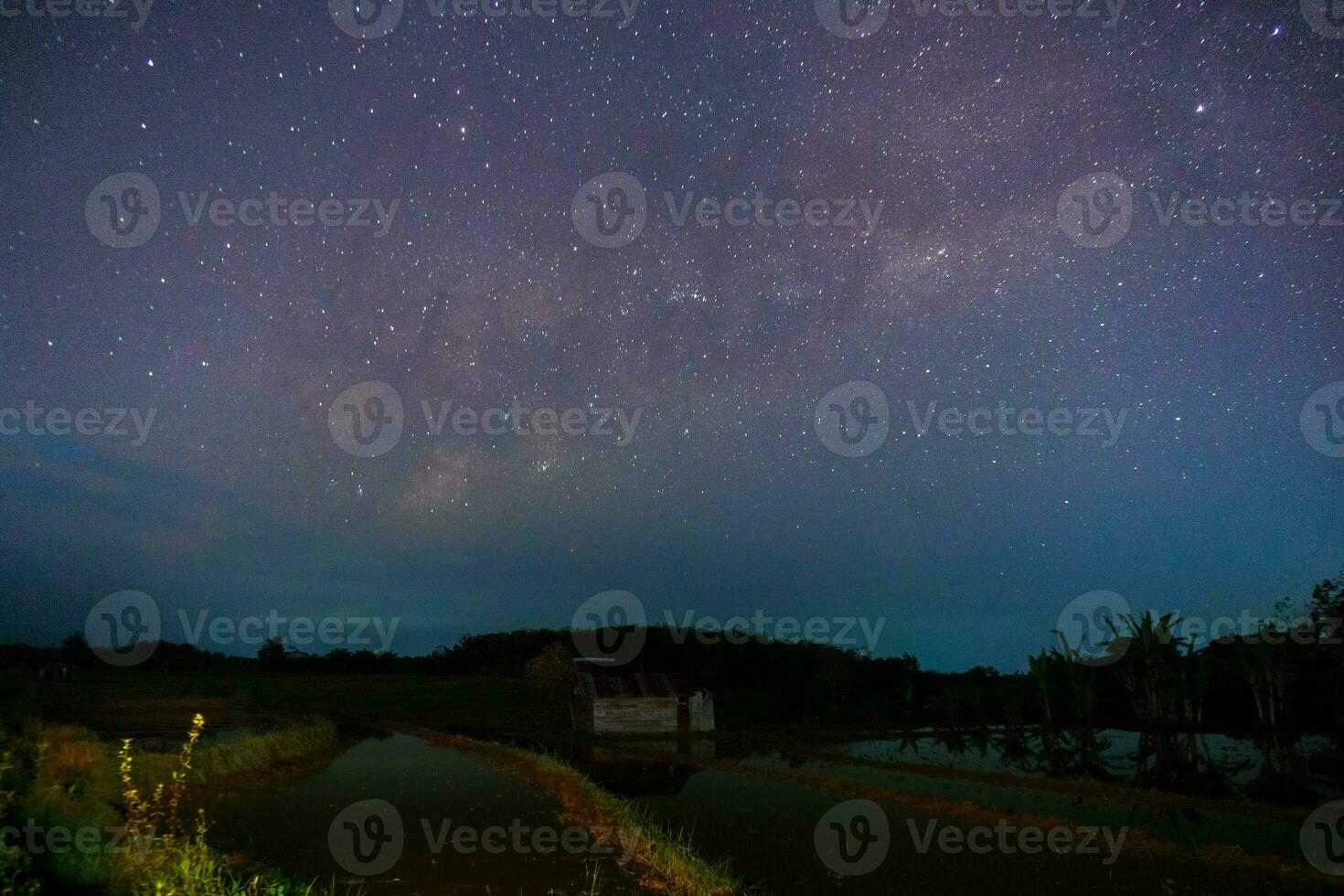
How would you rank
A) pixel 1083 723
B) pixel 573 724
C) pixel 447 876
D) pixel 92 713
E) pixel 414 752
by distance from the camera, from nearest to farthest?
pixel 447 876 < pixel 414 752 < pixel 92 713 < pixel 573 724 < pixel 1083 723

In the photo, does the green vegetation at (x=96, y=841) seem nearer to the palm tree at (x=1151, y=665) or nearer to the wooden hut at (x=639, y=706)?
the wooden hut at (x=639, y=706)

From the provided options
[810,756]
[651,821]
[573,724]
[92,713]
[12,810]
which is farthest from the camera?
[573,724]

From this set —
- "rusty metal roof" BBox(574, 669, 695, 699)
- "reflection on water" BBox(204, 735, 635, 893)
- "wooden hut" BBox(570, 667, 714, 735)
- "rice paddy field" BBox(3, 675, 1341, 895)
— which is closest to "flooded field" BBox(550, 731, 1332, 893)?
"rice paddy field" BBox(3, 675, 1341, 895)

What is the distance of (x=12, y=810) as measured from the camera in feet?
28.2

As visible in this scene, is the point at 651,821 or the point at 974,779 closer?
the point at 651,821

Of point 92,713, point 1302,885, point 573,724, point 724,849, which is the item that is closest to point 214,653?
point 92,713

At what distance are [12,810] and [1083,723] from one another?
140 ft

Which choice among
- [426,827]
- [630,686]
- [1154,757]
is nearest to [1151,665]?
[1154,757]

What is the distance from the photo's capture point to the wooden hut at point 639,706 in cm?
3409

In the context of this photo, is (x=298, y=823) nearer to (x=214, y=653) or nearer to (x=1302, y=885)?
(x=1302, y=885)

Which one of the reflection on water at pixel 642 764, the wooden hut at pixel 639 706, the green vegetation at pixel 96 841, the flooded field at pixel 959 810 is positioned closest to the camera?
the green vegetation at pixel 96 841

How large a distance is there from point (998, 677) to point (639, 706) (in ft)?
127

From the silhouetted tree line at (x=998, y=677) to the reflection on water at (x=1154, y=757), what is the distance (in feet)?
13.4

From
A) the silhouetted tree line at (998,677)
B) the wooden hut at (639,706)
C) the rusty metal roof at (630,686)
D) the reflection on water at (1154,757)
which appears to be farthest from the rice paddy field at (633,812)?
the silhouetted tree line at (998,677)
